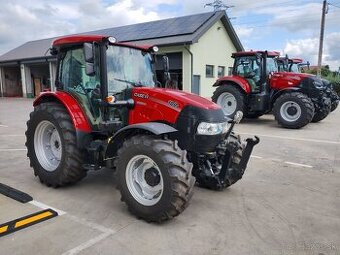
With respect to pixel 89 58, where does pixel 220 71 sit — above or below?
above

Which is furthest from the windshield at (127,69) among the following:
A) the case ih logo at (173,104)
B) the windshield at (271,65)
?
the windshield at (271,65)

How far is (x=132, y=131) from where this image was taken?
4234mm

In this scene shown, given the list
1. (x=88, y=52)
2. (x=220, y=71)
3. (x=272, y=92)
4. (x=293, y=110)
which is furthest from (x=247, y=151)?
(x=220, y=71)

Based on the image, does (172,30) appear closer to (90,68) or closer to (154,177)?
(90,68)

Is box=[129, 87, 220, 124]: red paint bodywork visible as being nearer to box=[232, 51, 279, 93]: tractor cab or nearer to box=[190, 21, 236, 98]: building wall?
box=[232, 51, 279, 93]: tractor cab

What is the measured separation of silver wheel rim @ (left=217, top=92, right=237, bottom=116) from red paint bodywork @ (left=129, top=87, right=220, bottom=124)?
26.1 ft

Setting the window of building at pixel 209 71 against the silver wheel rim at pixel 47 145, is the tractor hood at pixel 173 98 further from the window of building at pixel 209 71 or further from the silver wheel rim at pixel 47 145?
the window of building at pixel 209 71

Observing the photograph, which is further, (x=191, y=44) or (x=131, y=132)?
(x=191, y=44)

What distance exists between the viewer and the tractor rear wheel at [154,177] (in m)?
3.69

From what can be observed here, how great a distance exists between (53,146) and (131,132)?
1.89 metres

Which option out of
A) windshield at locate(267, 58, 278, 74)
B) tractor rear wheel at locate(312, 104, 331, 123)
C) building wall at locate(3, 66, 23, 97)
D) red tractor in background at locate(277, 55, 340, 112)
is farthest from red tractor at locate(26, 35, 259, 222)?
building wall at locate(3, 66, 23, 97)

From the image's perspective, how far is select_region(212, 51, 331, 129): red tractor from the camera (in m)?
10.9

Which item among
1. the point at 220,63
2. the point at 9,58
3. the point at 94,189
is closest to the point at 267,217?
the point at 94,189

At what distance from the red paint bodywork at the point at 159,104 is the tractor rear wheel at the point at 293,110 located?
7.05 m
